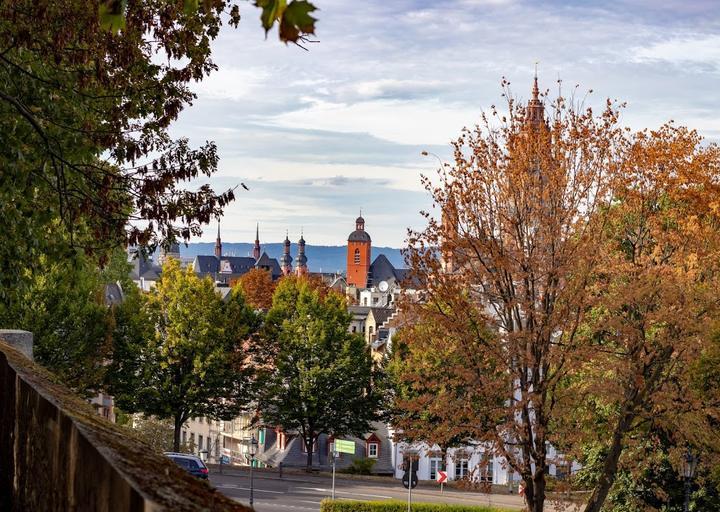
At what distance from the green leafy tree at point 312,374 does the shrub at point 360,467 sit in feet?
8.55

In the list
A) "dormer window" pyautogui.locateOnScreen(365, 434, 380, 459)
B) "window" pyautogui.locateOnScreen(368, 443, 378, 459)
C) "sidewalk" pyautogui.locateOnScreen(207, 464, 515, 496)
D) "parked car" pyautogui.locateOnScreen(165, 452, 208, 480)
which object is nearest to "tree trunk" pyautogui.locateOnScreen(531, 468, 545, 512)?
"parked car" pyautogui.locateOnScreen(165, 452, 208, 480)

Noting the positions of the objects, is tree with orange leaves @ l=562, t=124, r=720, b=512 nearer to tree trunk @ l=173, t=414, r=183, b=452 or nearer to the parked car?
the parked car

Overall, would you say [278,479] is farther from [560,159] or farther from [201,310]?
[560,159]

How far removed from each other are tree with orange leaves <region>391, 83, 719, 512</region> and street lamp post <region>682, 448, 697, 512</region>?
1.47m

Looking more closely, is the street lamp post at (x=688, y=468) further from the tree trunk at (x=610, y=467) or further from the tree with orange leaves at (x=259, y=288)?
the tree with orange leaves at (x=259, y=288)

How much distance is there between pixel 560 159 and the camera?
1011 inches

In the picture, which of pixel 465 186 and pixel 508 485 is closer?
pixel 465 186

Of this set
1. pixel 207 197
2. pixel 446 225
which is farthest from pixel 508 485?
pixel 207 197

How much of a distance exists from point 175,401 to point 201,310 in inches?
193

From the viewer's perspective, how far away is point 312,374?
61000mm

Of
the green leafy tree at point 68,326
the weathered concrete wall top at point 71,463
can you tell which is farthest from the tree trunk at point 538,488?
the green leafy tree at point 68,326

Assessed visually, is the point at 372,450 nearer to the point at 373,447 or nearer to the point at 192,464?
the point at 373,447

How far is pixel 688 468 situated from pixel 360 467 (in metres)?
37.6

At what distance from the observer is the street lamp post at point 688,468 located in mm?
26855
